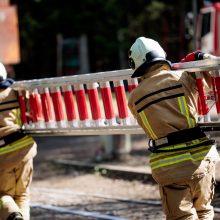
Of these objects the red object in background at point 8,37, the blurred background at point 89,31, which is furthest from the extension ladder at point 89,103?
the blurred background at point 89,31

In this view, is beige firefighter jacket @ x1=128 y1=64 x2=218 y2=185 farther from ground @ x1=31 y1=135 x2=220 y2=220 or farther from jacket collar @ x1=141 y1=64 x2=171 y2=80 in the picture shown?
ground @ x1=31 y1=135 x2=220 y2=220

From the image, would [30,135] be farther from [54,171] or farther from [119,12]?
[119,12]

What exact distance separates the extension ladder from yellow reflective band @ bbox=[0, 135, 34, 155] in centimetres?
21

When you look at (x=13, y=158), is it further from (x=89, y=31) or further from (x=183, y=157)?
(x=89, y=31)

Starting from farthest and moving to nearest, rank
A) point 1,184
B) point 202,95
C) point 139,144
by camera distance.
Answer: point 139,144
point 1,184
point 202,95

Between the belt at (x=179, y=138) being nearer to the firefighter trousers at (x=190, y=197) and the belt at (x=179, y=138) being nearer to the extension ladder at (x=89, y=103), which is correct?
the firefighter trousers at (x=190, y=197)

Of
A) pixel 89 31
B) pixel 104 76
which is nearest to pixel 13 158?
pixel 104 76

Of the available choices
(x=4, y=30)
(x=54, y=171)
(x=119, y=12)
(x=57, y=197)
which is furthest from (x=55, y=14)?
(x=57, y=197)

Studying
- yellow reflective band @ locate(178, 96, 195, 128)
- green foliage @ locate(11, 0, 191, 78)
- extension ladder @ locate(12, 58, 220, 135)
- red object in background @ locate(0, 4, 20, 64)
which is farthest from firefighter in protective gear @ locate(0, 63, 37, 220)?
green foliage @ locate(11, 0, 191, 78)

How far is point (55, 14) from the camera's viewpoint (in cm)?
3416

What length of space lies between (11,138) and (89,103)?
945mm

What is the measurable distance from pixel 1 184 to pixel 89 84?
4.70 ft

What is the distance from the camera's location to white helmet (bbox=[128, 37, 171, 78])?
4691 mm

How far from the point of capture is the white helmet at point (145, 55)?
4691mm
